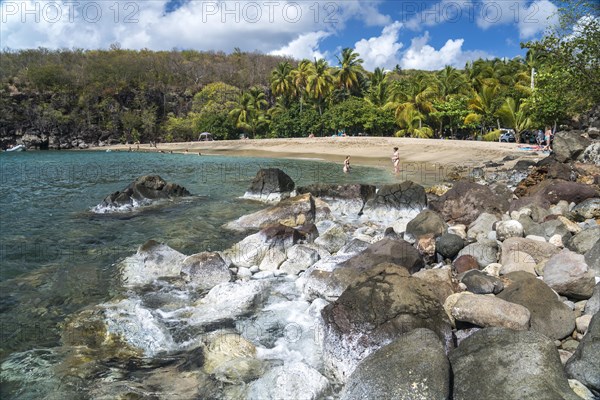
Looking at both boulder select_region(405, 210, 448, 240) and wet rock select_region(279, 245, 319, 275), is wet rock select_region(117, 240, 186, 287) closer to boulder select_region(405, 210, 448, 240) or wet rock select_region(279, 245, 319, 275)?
wet rock select_region(279, 245, 319, 275)

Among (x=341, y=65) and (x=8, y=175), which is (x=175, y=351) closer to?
(x=8, y=175)

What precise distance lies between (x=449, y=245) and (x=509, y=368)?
565 cm

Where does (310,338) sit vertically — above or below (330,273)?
below

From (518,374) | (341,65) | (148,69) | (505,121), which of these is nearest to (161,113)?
(148,69)

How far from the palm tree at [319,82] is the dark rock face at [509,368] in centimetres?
6454

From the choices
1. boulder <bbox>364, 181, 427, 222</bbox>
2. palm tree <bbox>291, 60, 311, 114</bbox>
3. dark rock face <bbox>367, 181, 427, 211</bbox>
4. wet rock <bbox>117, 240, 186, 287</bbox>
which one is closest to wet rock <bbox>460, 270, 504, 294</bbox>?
wet rock <bbox>117, 240, 186, 287</bbox>

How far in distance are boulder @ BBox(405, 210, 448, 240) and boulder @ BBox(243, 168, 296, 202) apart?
909cm

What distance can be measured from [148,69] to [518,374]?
10599cm

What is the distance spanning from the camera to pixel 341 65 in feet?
228

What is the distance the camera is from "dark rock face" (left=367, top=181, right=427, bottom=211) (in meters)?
16.6

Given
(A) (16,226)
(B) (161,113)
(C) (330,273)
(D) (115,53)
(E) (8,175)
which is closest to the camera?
(C) (330,273)

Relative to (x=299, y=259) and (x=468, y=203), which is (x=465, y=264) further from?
(x=468, y=203)

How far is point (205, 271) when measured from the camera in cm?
996

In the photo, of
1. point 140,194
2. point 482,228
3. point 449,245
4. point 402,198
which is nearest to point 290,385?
point 449,245
